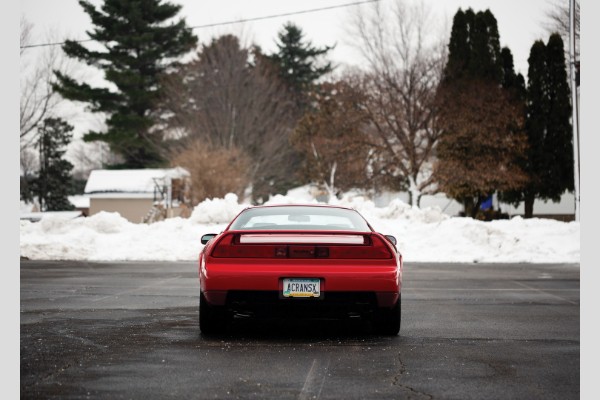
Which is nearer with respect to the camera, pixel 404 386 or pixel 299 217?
pixel 404 386

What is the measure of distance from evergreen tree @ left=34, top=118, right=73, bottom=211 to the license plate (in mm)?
63385

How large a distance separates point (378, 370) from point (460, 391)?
899 mm

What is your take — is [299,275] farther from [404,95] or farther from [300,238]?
[404,95]

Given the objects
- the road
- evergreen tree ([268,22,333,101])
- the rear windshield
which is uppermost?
evergreen tree ([268,22,333,101])

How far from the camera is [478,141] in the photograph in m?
40.4

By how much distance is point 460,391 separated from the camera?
5617mm

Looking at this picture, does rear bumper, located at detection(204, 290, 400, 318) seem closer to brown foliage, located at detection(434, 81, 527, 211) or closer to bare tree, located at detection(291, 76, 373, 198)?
brown foliage, located at detection(434, 81, 527, 211)

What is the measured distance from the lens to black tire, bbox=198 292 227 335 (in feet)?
26.5

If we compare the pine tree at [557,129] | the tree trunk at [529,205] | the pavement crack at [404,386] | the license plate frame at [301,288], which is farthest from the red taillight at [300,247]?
the pine tree at [557,129]

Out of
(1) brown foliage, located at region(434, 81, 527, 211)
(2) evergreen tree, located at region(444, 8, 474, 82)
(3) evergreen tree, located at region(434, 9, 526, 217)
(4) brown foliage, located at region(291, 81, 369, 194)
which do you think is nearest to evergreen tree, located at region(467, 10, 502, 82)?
(3) evergreen tree, located at region(434, 9, 526, 217)

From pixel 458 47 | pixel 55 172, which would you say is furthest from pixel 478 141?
pixel 55 172

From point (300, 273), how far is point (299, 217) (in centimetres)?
150

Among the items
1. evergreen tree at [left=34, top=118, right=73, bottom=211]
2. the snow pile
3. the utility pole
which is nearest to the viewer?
the utility pole

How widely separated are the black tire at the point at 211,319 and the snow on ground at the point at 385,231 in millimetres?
14818
